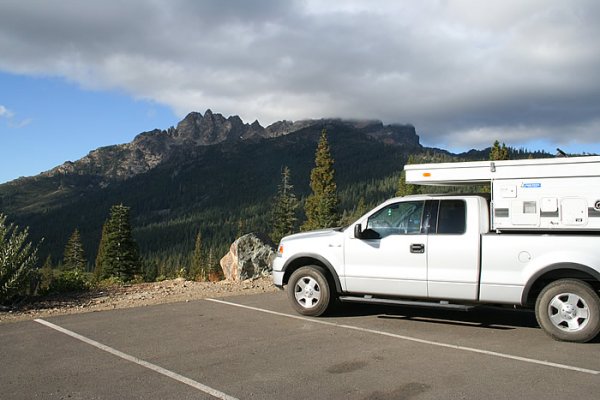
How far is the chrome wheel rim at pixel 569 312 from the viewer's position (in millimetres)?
6699

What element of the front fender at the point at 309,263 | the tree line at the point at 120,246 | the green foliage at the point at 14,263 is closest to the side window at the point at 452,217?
the front fender at the point at 309,263

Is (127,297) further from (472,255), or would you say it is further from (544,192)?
(544,192)

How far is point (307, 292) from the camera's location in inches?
338

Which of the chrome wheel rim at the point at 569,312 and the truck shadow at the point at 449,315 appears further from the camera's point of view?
the truck shadow at the point at 449,315

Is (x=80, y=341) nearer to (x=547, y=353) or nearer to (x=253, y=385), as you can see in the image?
(x=253, y=385)

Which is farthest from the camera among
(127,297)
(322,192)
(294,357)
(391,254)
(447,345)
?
(322,192)

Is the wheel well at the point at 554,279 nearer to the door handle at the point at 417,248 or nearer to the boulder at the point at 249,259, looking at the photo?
the door handle at the point at 417,248

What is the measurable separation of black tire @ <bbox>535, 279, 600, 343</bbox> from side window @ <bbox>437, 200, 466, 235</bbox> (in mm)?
1416

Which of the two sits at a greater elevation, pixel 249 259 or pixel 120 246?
pixel 120 246

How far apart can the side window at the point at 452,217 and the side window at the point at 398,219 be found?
1.04 ft

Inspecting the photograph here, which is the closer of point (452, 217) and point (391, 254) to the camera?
point (452, 217)

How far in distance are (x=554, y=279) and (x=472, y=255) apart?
111 centimetres

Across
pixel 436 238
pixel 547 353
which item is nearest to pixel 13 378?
pixel 436 238

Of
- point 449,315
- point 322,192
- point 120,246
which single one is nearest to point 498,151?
point 322,192
